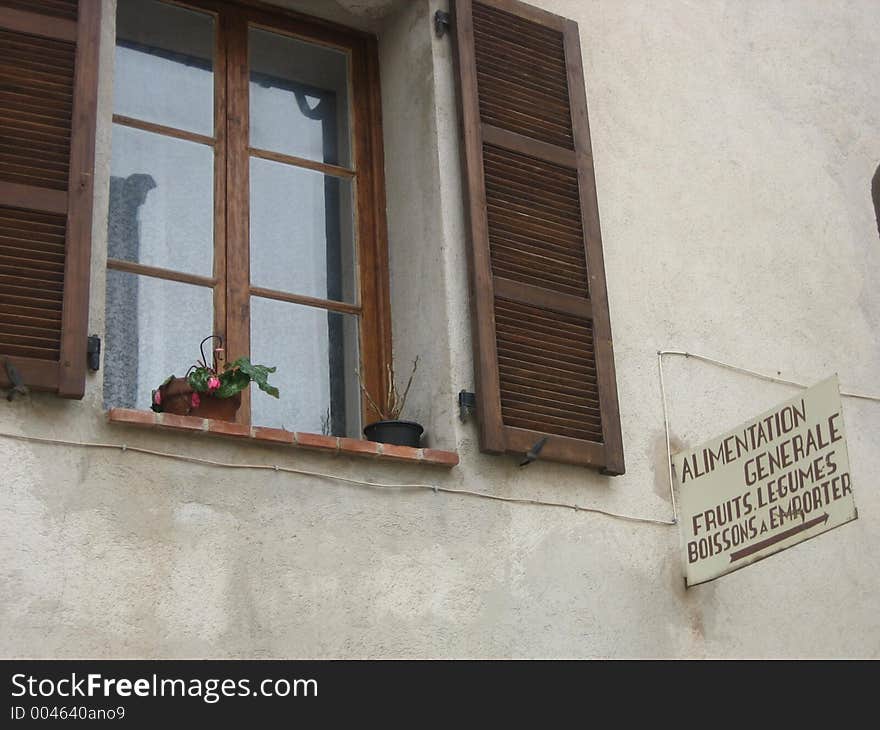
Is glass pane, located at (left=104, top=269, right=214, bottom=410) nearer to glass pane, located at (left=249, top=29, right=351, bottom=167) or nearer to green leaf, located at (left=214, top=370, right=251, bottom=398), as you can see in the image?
green leaf, located at (left=214, top=370, right=251, bottom=398)

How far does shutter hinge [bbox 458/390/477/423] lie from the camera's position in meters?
5.28

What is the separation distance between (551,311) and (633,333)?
433 millimetres

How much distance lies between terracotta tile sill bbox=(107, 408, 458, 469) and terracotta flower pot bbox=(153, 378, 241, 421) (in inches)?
4.8

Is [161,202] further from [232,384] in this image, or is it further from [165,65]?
[232,384]

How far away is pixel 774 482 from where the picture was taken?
15.8 ft

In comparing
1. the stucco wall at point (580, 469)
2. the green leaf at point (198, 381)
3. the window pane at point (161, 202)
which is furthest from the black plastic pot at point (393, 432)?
the window pane at point (161, 202)

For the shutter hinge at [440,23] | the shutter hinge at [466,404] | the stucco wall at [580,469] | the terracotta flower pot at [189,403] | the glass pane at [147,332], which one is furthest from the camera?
the shutter hinge at [440,23]

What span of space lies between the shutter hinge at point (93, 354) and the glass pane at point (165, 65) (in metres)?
1.25

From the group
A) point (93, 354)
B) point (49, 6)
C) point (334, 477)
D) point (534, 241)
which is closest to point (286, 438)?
point (334, 477)

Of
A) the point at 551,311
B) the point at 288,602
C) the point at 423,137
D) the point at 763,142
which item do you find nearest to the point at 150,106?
the point at 423,137

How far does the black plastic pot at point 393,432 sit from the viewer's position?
5234 mm

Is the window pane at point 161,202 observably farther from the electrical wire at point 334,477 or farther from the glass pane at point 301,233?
the electrical wire at point 334,477

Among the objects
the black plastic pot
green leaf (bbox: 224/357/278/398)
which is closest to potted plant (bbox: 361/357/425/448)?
the black plastic pot

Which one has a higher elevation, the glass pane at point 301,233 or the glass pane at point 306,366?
the glass pane at point 301,233
